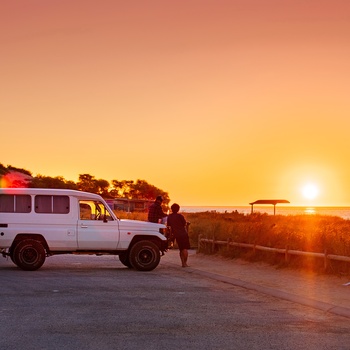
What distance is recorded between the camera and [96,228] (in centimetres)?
2198

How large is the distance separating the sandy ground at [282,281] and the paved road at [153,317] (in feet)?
1.45

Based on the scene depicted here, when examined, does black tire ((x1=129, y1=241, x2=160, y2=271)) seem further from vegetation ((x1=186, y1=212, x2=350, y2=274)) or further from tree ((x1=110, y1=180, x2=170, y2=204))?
tree ((x1=110, y1=180, x2=170, y2=204))

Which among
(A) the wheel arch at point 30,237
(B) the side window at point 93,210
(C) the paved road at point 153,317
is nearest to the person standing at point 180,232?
Result: (B) the side window at point 93,210

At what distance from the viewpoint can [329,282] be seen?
17859mm

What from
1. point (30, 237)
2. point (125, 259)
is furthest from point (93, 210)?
point (30, 237)

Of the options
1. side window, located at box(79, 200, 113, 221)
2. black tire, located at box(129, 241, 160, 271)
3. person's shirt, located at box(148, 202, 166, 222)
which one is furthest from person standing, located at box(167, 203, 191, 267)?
side window, located at box(79, 200, 113, 221)

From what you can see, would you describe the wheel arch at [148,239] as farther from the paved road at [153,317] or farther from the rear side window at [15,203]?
the paved road at [153,317]

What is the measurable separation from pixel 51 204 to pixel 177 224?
4.13m

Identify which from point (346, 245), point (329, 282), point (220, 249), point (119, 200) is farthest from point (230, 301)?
point (119, 200)

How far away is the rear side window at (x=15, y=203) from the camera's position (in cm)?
2138

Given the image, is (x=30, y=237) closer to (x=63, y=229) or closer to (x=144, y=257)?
(x=63, y=229)

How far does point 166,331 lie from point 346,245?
11.2 m

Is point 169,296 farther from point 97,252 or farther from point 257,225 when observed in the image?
point 257,225

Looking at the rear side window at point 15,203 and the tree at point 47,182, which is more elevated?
the tree at point 47,182
